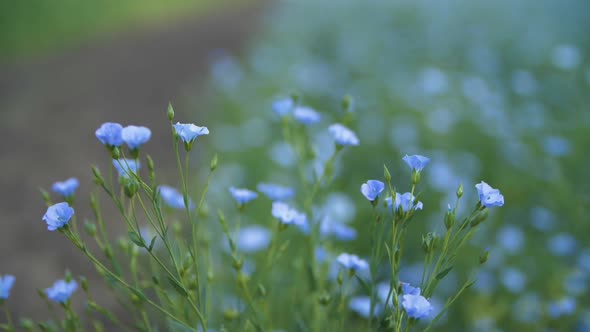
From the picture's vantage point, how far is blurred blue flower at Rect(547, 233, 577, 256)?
6.89ft

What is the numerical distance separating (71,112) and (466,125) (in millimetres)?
3326

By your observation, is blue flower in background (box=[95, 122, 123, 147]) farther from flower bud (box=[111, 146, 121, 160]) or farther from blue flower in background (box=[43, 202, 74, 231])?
blue flower in background (box=[43, 202, 74, 231])

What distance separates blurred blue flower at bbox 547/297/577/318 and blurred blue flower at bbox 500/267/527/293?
183 mm

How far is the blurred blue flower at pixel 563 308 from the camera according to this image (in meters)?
1.78

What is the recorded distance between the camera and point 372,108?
3.64 meters

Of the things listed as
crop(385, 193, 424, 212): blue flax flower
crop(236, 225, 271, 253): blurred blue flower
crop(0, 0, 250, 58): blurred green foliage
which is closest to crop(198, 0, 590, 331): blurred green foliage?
crop(236, 225, 271, 253): blurred blue flower

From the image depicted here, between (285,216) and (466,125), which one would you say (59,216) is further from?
(466,125)

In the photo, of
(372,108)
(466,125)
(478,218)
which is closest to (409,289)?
(478,218)

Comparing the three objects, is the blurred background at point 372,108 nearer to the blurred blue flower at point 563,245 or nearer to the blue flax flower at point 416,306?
the blurred blue flower at point 563,245

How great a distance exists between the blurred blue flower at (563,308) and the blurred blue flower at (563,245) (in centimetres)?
29

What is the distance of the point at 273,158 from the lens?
3.03 metres

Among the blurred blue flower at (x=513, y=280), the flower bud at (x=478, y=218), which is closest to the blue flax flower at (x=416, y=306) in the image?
the flower bud at (x=478, y=218)

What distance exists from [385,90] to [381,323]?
287cm

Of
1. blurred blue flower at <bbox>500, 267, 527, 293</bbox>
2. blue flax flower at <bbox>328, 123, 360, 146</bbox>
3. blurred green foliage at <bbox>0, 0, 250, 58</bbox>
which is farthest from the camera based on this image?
blurred green foliage at <bbox>0, 0, 250, 58</bbox>
